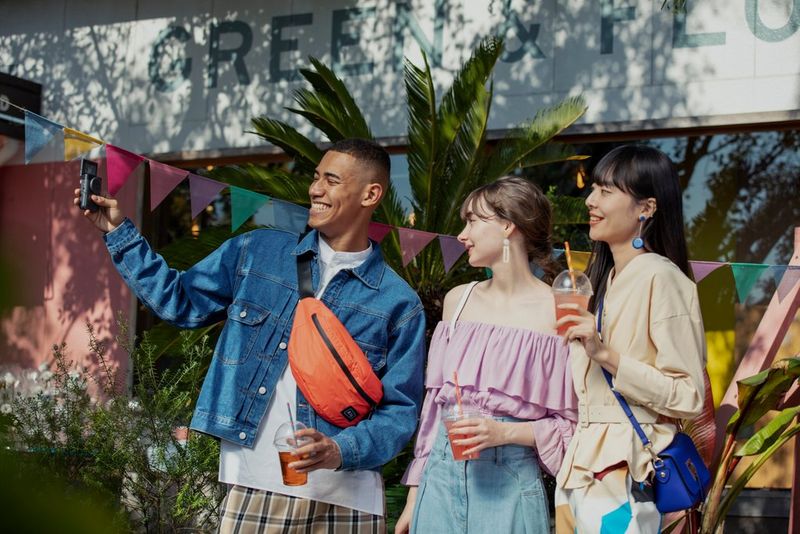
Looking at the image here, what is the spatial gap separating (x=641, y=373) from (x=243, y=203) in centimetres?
287

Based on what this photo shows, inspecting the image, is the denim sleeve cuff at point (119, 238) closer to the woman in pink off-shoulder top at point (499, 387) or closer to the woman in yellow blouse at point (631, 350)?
the woman in pink off-shoulder top at point (499, 387)

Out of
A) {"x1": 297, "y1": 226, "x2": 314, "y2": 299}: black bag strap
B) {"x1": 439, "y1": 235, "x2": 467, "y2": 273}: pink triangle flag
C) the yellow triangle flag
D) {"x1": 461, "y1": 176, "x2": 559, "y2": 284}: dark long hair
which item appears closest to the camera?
{"x1": 297, "y1": 226, "x2": 314, "y2": 299}: black bag strap

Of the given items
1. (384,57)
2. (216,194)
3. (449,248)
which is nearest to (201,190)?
(216,194)

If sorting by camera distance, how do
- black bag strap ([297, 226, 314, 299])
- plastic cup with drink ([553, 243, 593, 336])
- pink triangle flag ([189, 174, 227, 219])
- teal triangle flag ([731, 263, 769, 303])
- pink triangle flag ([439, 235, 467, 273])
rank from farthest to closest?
pink triangle flag ([439, 235, 467, 273]) < teal triangle flag ([731, 263, 769, 303]) < pink triangle flag ([189, 174, 227, 219]) < black bag strap ([297, 226, 314, 299]) < plastic cup with drink ([553, 243, 593, 336])

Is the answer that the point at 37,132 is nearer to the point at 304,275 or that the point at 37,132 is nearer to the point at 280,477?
the point at 304,275

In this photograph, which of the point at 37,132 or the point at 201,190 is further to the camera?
the point at 201,190

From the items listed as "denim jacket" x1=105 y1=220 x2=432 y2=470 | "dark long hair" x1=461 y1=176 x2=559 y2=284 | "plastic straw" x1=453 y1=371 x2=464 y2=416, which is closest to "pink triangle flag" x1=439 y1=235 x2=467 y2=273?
"dark long hair" x1=461 y1=176 x2=559 y2=284

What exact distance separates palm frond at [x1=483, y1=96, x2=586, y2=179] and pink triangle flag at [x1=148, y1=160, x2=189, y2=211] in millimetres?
3026

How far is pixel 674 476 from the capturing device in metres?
2.41

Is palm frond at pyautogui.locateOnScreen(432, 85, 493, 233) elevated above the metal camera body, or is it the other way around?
palm frond at pyautogui.locateOnScreen(432, 85, 493, 233)

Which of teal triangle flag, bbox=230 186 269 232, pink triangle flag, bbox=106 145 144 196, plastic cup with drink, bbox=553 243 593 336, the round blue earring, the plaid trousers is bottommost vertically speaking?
the plaid trousers

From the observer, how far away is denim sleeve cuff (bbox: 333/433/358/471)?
102 inches

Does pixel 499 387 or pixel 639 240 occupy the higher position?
pixel 639 240

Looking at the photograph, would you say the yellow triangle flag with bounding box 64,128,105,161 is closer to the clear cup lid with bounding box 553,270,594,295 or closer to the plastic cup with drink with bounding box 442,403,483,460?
the plastic cup with drink with bounding box 442,403,483,460
